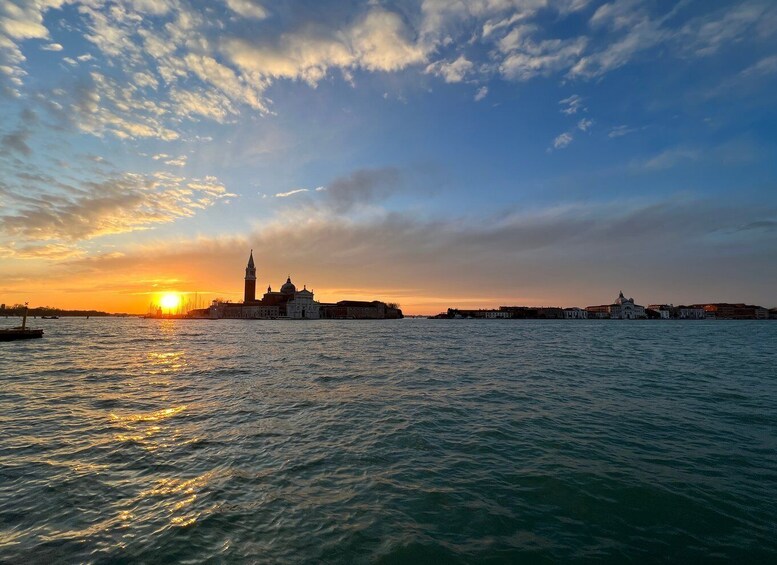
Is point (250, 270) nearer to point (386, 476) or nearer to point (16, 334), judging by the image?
point (16, 334)

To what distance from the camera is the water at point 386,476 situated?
554 centimetres

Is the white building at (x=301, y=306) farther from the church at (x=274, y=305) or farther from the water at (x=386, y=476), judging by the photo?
the water at (x=386, y=476)

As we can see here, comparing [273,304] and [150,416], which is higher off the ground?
[273,304]

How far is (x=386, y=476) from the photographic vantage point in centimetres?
792

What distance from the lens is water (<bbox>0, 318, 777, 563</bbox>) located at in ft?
18.2

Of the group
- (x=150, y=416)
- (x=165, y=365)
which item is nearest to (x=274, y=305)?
(x=165, y=365)

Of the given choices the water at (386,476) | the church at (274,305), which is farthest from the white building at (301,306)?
the water at (386,476)

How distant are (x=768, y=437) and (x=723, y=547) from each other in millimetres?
7563

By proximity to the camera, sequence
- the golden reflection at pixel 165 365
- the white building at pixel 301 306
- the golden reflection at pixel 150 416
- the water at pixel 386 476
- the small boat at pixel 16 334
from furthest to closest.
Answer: the white building at pixel 301 306
the small boat at pixel 16 334
the golden reflection at pixel 165 365
the golden reflection at pixel 150 416
the water at pixel 386 476

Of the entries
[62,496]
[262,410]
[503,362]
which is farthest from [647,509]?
[503,362]

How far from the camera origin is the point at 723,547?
5.54m

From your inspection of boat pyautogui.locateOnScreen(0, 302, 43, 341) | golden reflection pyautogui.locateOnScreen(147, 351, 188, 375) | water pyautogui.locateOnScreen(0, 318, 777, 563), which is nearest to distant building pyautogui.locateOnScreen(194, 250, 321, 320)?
boat pyautogui.locateOnScreen(0, 302, 43, 341)

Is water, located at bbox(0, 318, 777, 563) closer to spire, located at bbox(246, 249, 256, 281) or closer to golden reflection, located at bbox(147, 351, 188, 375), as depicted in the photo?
golden reflection, located at bbox(147, 351, 188, 375)

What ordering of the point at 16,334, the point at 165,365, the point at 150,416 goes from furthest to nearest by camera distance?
the point at 16,334 < the point at 165,365 < the point at 150,416
